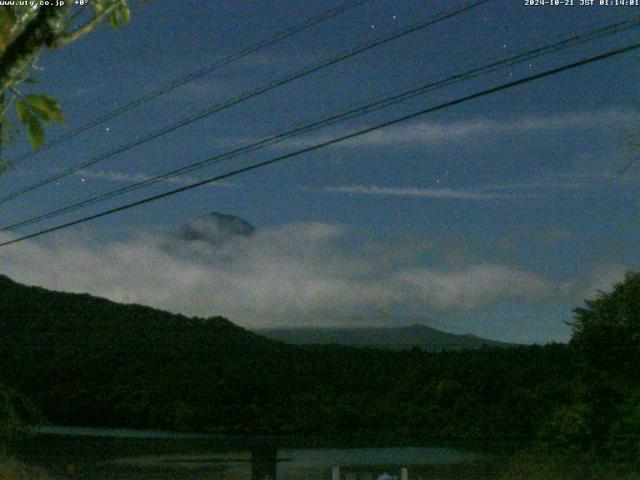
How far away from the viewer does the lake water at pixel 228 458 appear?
12715 millimetres

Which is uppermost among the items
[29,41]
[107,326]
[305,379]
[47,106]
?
[107,326]

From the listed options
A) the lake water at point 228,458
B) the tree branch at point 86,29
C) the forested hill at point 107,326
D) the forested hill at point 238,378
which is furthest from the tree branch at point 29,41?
the forested hill at point 107,326

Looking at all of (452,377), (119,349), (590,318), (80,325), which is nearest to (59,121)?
(590,318)

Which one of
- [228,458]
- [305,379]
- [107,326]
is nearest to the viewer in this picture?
[228,458]

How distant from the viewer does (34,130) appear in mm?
3598

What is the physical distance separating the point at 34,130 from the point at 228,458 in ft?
39.5

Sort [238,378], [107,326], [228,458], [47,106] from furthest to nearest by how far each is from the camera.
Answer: [107,326]
[238,378]
[228,458]
[47,106]

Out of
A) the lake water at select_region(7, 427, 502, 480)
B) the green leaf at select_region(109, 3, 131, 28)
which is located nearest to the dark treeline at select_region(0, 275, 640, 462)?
the lake water at select_region(7, 427, 502, 480)

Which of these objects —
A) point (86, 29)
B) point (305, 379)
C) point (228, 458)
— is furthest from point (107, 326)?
point (86, 29)

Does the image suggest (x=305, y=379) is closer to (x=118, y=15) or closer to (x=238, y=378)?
(x=238, y=378)

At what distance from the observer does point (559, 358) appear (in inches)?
575

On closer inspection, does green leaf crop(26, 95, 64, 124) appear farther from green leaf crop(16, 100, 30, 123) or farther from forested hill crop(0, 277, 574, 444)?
forested hill crop(0, 277, 574, 444)

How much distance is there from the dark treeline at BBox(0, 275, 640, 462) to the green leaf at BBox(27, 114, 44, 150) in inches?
368

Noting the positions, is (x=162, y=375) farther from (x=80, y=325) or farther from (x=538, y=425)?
(x=538, y=425)
